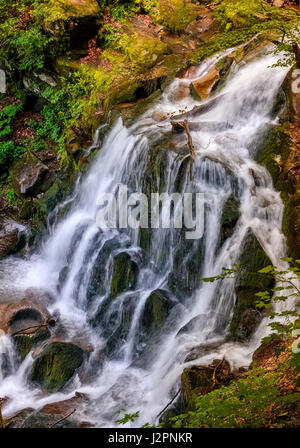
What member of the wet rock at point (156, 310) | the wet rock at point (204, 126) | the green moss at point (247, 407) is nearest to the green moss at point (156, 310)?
the wet rock at point (156, 310)

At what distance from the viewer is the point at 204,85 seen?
9.88 m

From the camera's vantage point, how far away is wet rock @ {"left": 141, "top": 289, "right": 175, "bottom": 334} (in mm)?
7152

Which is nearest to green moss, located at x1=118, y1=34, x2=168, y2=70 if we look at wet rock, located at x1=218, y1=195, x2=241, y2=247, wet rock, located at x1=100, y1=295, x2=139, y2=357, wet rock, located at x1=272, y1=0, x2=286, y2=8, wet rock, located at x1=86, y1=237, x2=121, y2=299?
wet rock, located at x1=272, y1=0, x2=286, y2=8

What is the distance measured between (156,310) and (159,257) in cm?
113

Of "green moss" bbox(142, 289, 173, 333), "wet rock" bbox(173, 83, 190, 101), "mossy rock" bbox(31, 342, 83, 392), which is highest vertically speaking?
"wet rock" bbox(173, 83, 190, 101)

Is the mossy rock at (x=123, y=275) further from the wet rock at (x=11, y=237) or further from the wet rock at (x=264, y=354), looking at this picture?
the wet rock at (x=11, y=237)

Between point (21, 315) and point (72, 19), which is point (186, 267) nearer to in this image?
point (21, 315)

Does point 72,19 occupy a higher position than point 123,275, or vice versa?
point 72,19

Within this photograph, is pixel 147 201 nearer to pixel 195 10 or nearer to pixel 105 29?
pixel 105 29

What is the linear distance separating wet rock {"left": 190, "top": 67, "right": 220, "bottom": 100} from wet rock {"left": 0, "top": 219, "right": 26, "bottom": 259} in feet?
18.8

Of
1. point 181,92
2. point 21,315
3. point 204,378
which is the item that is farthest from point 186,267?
point 181,92

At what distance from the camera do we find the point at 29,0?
13211mm

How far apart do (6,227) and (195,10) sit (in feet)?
28.6

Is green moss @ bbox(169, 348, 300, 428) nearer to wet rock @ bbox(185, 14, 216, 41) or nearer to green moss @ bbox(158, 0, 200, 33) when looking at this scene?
wet rock @ bbox(185, 14, 216, 41)
